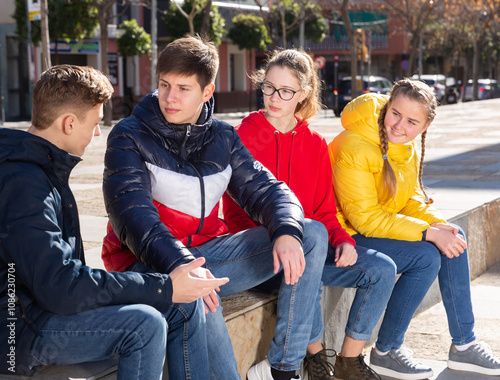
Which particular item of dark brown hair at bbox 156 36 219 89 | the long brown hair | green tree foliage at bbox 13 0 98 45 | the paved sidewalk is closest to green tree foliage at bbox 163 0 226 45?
green tree foliage at bbox 13 0 98 45

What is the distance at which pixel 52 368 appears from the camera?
95.3 inches

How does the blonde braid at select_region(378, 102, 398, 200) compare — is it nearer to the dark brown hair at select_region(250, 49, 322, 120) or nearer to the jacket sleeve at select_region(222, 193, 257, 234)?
the dark brown hair at select_region(250, 49, 322, 120)

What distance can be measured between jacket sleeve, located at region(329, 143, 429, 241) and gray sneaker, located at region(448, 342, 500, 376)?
621 mm

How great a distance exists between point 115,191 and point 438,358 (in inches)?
82.7

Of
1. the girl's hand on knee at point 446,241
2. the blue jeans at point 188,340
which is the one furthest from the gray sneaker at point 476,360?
the blue jeans at point 188,340

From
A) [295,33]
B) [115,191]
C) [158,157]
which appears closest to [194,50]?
[158,157]

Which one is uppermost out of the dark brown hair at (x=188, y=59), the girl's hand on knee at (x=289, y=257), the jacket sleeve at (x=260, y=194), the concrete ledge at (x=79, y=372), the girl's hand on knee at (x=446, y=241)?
the dark brown hair at (x=188, y=59)

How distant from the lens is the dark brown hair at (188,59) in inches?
122

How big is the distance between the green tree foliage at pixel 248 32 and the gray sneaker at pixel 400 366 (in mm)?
31761

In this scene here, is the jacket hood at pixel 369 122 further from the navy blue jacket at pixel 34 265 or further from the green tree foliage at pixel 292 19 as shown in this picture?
the green tree foliage at pixel 292 19

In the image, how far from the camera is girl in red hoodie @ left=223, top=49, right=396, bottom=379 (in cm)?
346

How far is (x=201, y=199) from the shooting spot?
3.07 m

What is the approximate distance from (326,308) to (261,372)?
799 millimetres

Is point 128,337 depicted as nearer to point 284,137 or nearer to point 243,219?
point 243,219
